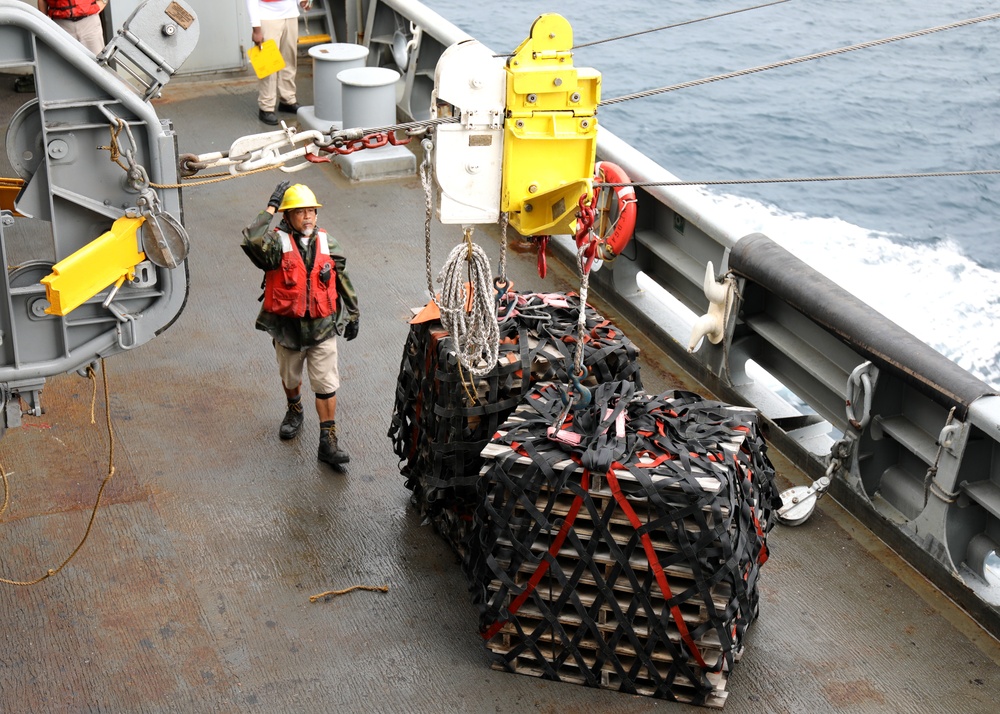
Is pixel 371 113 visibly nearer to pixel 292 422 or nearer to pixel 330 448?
pixel 292 422

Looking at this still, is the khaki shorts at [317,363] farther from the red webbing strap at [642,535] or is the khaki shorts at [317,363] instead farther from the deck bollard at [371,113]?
the deck bollard at [371,113]

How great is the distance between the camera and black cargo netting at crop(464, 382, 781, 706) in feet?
18.1

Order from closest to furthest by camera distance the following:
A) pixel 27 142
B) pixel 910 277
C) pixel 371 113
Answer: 1. pixel 27 142
2. pixel 371 113
3. pixel 910 277

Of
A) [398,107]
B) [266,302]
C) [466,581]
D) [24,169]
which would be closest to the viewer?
[24,169]

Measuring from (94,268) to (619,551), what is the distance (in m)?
2.87

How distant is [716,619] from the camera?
18.3ft

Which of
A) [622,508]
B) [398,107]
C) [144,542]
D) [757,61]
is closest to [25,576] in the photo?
[144,542]

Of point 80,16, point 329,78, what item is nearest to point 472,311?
point 329,78

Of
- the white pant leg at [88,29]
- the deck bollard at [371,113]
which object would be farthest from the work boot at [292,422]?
the white pant leg at [88,29]

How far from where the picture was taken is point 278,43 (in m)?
12.8

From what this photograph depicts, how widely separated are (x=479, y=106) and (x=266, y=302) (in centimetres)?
260

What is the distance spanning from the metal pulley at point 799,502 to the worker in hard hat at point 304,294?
2.89 meters

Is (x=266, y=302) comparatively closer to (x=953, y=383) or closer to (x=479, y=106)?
(x=479, y=106)

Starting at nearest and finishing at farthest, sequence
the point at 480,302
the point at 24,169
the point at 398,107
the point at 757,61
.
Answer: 1. the point at 24,169
2. the point at 480,302
3. the point at 398,107
4. the point at 757,61
